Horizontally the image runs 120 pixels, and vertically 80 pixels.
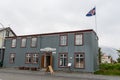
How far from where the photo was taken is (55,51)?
95.8 ft

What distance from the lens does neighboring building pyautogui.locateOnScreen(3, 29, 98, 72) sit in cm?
2659

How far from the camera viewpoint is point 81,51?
88.3 feet

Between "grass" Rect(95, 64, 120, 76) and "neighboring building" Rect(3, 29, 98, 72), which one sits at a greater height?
"neighboring building" Rect(3, 29, 98, 72)

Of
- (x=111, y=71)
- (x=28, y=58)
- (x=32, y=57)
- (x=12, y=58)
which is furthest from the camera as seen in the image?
(x=12, y=58)

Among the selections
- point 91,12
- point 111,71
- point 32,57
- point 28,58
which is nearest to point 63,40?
point 91,12

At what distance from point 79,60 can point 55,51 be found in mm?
4810

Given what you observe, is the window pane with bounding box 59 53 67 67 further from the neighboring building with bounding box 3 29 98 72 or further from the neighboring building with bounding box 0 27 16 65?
the neighboring building with bounding box 0 27 16 65

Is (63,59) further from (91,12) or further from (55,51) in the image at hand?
(91,12)

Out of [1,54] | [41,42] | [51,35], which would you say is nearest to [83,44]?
[51,35]

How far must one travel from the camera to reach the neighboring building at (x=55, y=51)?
26594mm

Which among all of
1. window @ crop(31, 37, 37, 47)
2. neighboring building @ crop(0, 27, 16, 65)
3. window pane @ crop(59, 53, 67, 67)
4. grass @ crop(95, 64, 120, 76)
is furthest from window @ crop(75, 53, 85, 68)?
neighboring building @ crop(0, 27, 16, 65)

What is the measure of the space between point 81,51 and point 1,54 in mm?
19999

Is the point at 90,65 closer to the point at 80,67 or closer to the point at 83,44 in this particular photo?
the point at 80,67

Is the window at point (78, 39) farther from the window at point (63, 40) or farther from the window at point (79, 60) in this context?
the window at point (63, 40)
